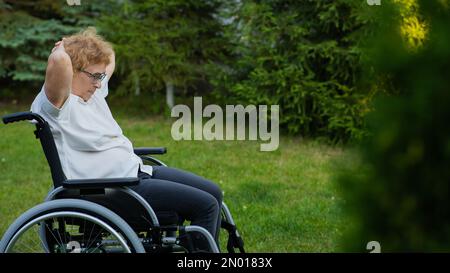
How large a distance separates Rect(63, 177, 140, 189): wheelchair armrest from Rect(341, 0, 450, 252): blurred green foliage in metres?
1.69

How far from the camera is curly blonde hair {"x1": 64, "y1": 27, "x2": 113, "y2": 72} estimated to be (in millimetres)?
3137

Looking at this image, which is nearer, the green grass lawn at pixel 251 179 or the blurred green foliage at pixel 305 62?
the green grass lawn at pixel 251 179

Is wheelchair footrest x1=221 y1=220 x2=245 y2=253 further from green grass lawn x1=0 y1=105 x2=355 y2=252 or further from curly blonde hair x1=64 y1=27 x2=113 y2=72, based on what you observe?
curly blonde hair x1=64 y1=27 x2=113 y2=72

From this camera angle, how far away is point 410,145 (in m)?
1.16

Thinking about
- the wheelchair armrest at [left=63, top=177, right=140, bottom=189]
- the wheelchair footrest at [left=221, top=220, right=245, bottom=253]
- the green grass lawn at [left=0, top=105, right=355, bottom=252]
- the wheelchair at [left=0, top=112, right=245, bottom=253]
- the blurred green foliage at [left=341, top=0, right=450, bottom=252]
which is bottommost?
the green grass lawn at [left=0, top=105, right=355, bottom=252]

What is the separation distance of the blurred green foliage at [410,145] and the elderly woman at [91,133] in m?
1.87

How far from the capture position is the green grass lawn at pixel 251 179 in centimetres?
451

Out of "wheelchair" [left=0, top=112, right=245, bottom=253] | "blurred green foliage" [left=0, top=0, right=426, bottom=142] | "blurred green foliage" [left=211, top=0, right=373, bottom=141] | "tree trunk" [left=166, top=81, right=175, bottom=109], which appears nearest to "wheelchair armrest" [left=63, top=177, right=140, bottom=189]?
"wheelchair" [left=0, top=112, right=245, bottom=253]

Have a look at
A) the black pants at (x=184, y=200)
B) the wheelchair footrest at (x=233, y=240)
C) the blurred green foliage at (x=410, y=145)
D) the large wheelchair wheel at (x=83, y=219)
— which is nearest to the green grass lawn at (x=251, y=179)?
the wheelchair footrest at (x=233, y=240)

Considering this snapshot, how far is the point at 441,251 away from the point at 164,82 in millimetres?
8021

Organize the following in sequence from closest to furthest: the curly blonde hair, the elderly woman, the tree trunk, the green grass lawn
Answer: the elderly woman
the curly blonde hair
the green grass lawn
the tree trunk

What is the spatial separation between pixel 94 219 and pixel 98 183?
7.1 inches

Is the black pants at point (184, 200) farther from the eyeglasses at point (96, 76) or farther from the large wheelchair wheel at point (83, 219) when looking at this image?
the eyeglasses at point (96, 76)
